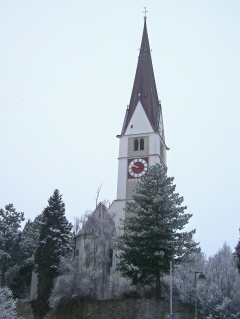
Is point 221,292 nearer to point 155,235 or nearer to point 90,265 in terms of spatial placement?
point 155,235

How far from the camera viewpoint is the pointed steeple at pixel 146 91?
172 feet

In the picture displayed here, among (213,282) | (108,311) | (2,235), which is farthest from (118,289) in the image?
(2,235)

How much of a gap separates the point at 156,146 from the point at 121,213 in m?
9.07

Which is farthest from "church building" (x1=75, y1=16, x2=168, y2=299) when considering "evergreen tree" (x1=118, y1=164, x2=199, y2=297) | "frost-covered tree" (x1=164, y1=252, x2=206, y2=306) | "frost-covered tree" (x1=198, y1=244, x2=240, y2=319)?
"frost-covered tree" (x1=198, y1=244, x2=240, y2=319)

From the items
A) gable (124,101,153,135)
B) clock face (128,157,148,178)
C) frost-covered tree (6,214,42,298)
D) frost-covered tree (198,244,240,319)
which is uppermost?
gable (124,101,153,135)

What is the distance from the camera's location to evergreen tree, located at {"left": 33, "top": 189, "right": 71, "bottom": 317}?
3778 cm

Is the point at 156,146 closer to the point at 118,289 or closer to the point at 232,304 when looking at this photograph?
the point at 118,289

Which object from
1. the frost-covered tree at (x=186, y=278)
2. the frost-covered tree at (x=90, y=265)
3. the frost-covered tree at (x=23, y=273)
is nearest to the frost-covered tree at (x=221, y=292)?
the frost-covered tree at (x=186, y=278)

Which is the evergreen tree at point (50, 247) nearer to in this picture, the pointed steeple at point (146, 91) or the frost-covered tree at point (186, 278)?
the frost-covered tree at point (186, 278)

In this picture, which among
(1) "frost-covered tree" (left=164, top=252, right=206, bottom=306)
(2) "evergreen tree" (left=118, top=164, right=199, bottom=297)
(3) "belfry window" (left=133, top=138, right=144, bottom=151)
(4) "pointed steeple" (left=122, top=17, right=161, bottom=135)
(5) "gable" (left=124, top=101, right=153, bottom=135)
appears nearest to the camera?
(1) "frost-covered tree" (left=164, top=252, right=206, bottom=306)

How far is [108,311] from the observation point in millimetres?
31688

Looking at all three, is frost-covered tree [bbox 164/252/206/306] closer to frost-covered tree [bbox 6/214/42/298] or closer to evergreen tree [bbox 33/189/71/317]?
evergreen tree [bbox 33/189/71/317]

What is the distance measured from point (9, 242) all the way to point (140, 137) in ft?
62.5

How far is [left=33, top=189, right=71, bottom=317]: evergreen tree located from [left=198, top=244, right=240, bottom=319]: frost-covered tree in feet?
49.5
